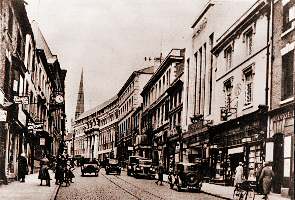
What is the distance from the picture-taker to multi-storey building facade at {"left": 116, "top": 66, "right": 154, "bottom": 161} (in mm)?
59869

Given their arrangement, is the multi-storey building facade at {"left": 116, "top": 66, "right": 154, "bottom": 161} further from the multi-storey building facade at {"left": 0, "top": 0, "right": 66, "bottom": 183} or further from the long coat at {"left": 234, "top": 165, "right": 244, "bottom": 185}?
the long coat at {"left": 234, "top": 165, "right": 244, "bottom": 185}

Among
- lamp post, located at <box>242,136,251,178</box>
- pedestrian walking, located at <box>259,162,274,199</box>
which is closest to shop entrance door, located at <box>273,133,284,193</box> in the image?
pedestrian walking, located at <box>259,162,274,199</box>

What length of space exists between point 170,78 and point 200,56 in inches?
502

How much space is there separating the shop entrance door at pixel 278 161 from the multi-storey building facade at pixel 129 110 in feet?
128

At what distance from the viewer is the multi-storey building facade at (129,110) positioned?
5987cm

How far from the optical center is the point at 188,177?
870 inches

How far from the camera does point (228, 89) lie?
934 inches

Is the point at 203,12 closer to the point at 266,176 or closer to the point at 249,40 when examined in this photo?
the point at 249,40

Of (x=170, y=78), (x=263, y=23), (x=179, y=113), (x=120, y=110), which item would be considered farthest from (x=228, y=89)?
(x=120, y=110)

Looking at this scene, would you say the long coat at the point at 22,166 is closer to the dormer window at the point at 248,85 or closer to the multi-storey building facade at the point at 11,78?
the multi-storey building facade at the point at 11,78

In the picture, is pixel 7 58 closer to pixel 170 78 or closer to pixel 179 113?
pixel 179 113

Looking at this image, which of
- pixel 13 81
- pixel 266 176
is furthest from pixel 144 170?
pixel 266 176

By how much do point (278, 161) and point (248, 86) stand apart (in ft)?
17.8

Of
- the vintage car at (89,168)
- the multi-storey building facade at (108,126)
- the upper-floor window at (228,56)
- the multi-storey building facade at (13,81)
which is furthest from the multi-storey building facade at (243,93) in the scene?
the multi-storey building facade at (108,126)
